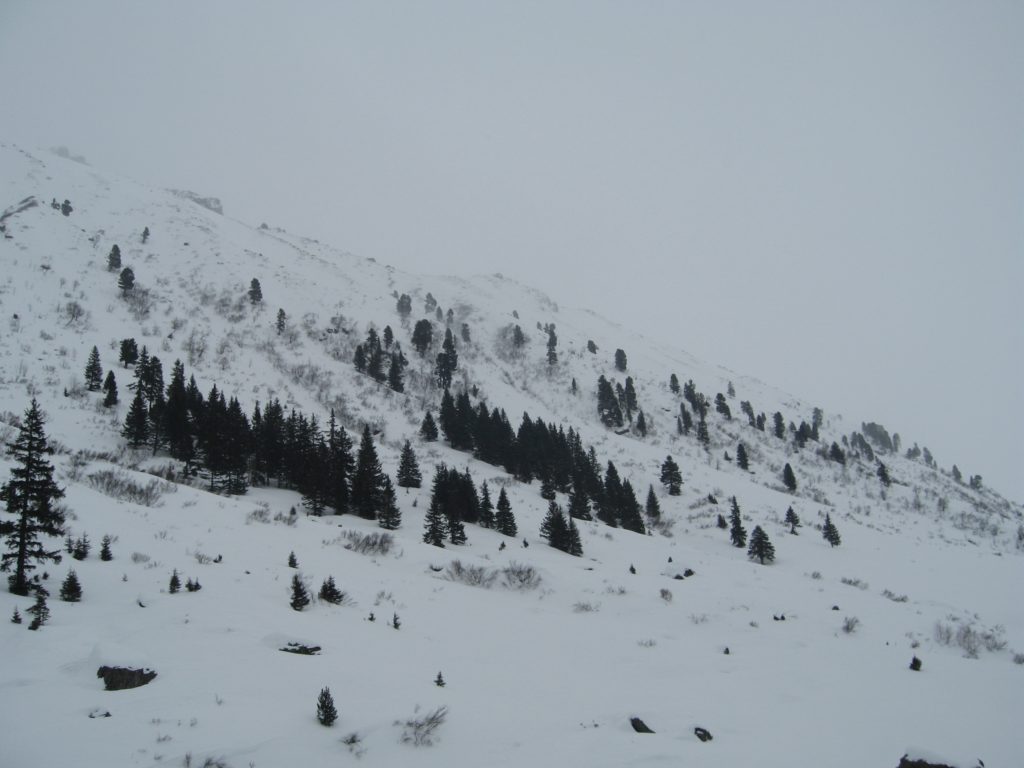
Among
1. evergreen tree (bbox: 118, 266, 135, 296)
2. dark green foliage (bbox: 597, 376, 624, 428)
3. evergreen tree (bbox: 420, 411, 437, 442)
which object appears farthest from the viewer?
dark green foliage (bbox: 597, 376, 624, 428)

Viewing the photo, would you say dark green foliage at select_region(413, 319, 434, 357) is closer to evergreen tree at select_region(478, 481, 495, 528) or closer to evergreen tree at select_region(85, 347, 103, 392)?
evergreen tree at select_region(85, 347, 103, 392)

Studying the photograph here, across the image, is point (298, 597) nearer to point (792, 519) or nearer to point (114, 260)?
point (792, 519)

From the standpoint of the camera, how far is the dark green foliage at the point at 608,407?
8638 cm

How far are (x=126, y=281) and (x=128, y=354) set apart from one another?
80.5 feet

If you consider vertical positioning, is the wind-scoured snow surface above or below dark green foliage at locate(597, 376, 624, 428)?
below

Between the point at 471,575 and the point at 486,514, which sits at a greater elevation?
the point at 486,514

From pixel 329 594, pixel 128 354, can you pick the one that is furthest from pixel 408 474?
pixel 128 354

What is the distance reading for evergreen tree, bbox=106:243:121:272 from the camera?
254 feet

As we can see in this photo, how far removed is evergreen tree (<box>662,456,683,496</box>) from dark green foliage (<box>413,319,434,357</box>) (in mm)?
49906

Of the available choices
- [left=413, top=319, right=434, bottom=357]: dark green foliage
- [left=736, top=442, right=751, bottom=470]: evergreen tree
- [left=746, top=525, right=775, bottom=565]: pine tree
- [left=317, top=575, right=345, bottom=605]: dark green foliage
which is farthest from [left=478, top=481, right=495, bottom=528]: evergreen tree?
[left=413, top=319, right=434, bottom=357]: dark green foliage

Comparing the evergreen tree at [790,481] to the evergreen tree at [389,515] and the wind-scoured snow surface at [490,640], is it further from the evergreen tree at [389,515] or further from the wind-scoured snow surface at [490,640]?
the evergreen tree at [389,515]

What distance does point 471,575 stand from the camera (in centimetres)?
2127

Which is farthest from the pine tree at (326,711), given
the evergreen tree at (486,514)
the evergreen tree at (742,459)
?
the evergreen tree at (742,459)

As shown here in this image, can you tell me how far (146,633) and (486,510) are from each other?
29409 millimetres
